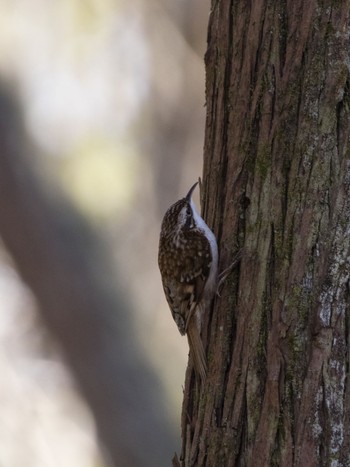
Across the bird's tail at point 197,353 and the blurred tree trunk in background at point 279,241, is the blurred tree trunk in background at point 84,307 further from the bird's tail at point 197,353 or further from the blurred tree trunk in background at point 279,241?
the blurred tree trunk in background at point 279,241

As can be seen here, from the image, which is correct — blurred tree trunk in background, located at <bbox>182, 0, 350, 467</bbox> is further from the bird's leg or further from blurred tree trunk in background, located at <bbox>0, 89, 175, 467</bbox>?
blurred tree trunk in background, located at <bbox>0, 89, 175, 467</bbox>

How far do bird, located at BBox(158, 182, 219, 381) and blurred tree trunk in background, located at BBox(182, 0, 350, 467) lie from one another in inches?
3.7

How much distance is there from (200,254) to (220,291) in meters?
0.46

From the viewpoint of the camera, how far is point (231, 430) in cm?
246

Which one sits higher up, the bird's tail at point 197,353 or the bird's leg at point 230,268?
the bird's leg at point 230,268

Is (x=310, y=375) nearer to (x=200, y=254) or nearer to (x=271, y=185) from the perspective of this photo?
(x=271, y=185)

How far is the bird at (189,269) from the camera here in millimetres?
2838

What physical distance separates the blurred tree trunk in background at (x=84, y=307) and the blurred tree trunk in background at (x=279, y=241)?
2623mm

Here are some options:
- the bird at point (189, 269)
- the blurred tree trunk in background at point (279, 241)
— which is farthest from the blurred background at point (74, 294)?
the blurred tree trunk in background at point (279, 241)

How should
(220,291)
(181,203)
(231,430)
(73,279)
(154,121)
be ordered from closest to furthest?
(231,430) < (220,291) < (181,203) < (73,279) < (154,121)

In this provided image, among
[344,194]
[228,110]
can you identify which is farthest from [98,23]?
[344,194]

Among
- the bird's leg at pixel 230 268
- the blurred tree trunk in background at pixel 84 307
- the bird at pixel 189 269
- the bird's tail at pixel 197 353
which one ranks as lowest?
the bird's tail at pixel 197 353

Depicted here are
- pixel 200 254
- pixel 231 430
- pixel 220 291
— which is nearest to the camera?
pixel 231 430

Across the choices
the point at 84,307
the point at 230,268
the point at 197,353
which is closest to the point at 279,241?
the point at 230,268
